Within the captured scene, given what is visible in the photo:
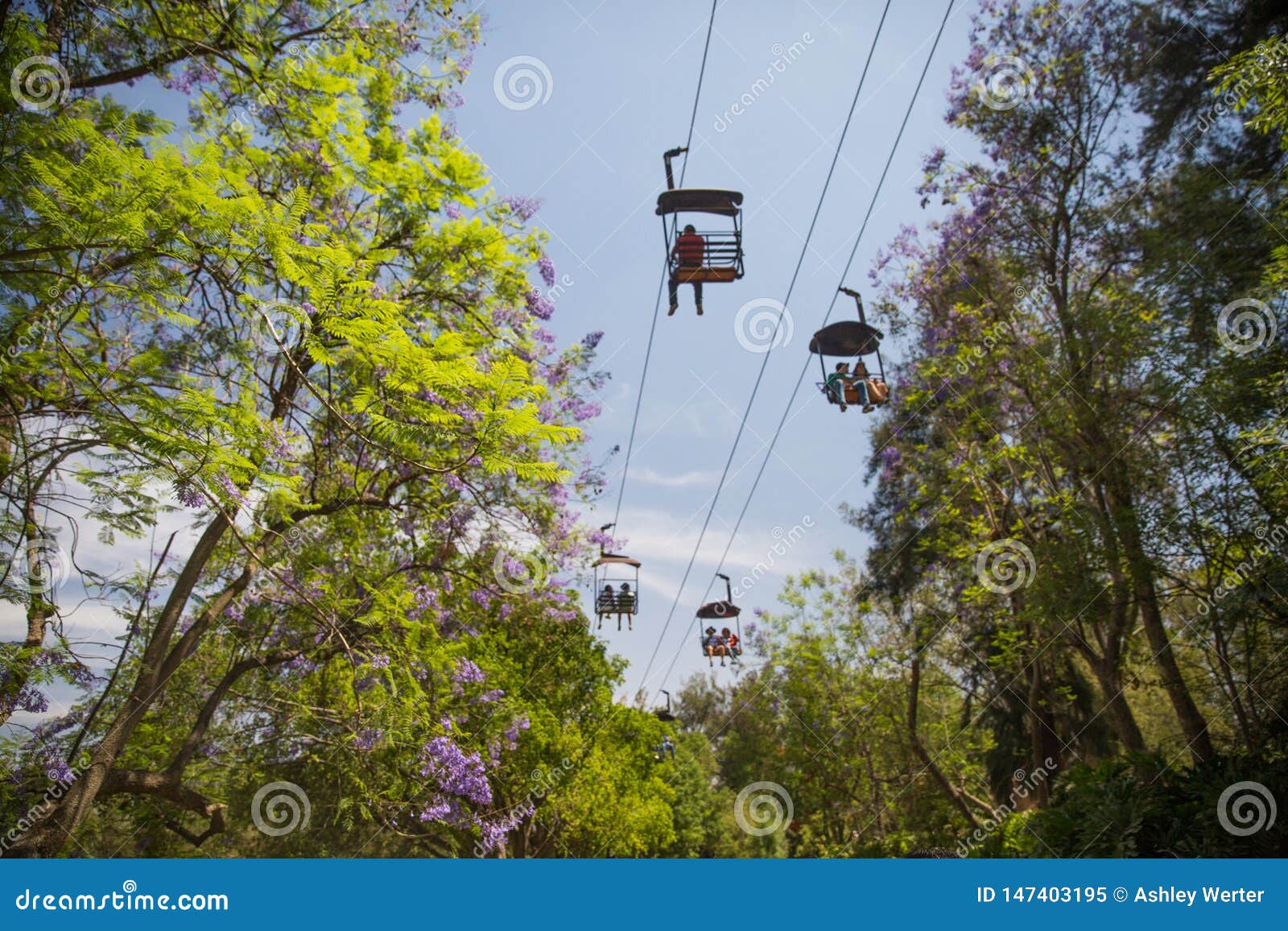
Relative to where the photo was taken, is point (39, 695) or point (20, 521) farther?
point (39, 695)

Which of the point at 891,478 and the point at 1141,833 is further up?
the point at 891,478

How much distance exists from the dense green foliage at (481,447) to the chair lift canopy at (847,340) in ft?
7.44

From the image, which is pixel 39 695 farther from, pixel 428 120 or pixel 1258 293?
pixel 1258 293

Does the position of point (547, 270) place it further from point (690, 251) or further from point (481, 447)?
point (481, 447)

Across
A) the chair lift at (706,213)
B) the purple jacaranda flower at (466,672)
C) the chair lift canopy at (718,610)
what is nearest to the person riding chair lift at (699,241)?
the chair lift at (706,213)

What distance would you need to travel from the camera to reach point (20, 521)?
5336 mm

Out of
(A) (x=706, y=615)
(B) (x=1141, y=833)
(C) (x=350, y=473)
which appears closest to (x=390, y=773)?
(C) (x=350, y=473)

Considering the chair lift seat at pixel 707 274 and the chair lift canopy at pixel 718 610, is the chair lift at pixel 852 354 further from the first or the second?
the chair lift canopy at pixel 718 610

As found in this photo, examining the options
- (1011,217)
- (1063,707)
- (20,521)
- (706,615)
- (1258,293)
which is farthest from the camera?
(706,615)

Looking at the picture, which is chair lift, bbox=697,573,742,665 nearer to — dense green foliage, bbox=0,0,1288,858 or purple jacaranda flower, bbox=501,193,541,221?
dense green foliage, bbox=0,0,1288,858

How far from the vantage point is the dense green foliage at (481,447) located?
4.46 m

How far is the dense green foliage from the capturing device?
14.6ft

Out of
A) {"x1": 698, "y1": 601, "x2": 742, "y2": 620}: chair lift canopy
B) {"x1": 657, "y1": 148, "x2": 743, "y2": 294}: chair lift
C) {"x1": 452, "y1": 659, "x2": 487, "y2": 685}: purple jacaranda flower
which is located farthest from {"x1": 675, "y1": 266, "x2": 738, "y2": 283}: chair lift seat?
{"x1": 698, "y1": 601, "x2": 742, "y2": 620}: chair lift canopy

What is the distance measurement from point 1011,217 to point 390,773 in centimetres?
1336
